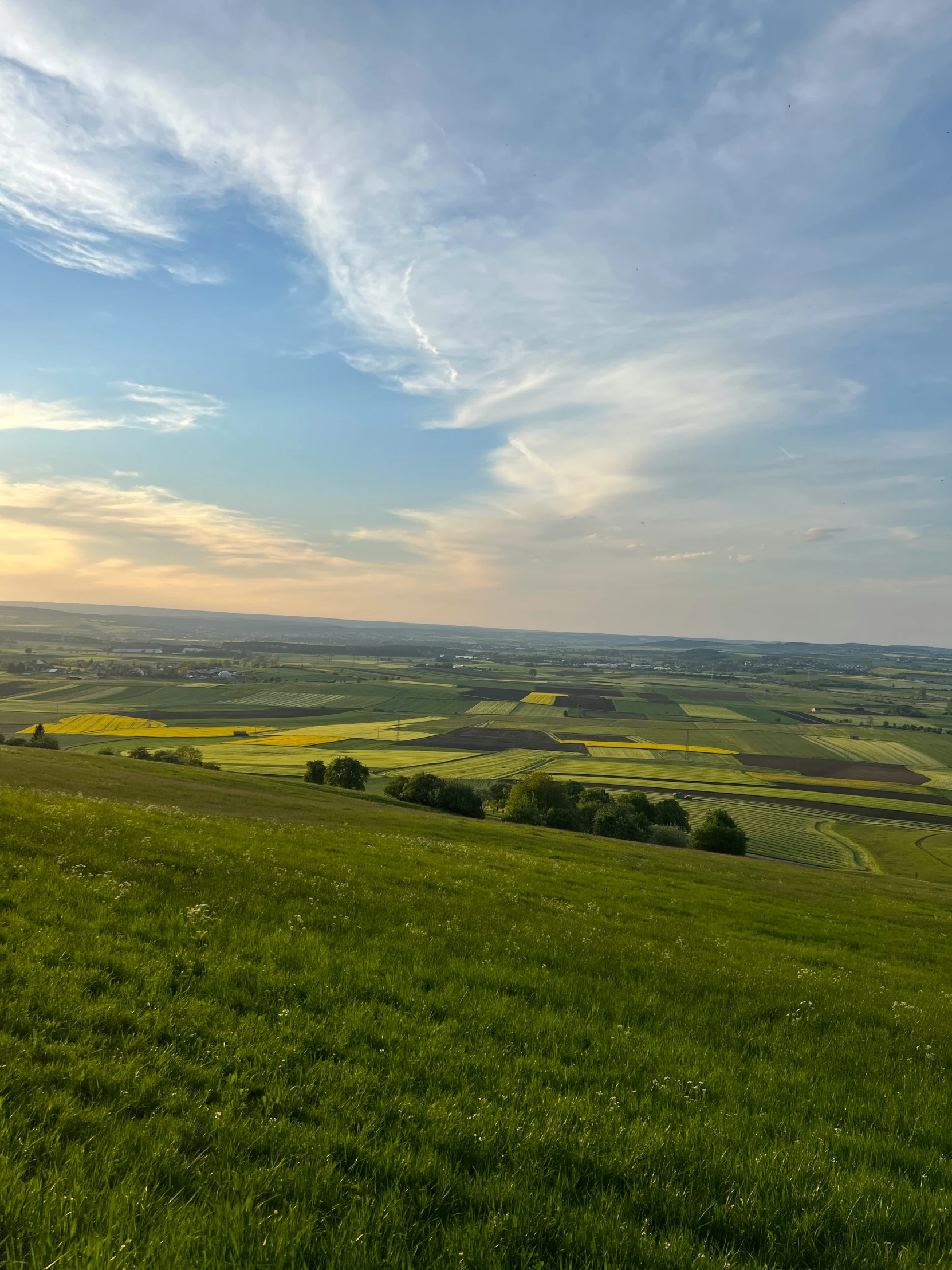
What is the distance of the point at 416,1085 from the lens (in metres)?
6.99

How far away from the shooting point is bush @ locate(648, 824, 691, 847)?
7169cm

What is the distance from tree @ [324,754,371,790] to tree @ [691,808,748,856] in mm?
43474

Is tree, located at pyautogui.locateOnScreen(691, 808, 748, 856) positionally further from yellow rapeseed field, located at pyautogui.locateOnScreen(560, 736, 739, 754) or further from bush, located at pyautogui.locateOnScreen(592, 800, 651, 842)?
yellow rapeseed field, located at pyautogui.locateOnScreen(560, 736, 739, 754)

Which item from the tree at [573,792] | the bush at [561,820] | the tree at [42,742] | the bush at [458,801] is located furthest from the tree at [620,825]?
the tree at [42,742]

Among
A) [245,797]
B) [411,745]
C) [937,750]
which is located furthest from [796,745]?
[245,797]

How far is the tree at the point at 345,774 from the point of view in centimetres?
7906

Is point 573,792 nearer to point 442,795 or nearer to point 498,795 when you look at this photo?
point 498,795

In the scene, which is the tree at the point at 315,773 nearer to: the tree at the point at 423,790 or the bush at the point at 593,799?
the tree at the point at 423,790

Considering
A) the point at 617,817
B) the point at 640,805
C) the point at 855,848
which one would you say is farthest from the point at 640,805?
the point at 855,848

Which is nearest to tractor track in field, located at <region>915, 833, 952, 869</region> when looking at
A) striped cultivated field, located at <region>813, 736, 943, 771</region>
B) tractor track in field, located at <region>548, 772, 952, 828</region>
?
tractor track in field, located at <region>548, 772, 952, 828</region>

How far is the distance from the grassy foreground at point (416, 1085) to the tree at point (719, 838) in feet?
197

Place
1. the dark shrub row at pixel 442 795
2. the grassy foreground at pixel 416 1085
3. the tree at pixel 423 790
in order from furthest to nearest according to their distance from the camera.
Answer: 1. the tree at pixel 423 790
2. the dark shrub row at pixel 442 795
3. the grassy foreground at pixel 416 1085

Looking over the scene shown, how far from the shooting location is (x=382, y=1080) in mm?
6922

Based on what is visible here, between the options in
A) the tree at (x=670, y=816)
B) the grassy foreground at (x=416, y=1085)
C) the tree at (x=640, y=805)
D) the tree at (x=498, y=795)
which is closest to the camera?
the grassy foreground at (x=416, y=1085)
